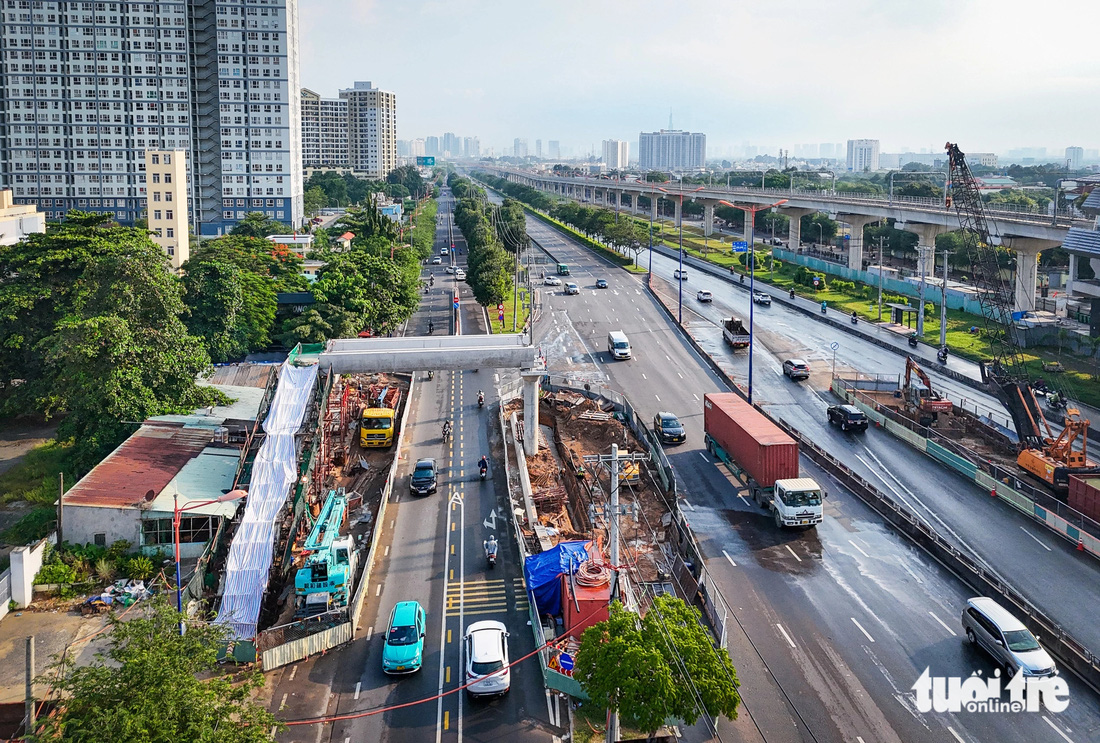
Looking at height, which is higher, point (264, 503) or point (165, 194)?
point (165, 194)

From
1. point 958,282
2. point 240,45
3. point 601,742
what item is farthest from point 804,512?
point 240,45

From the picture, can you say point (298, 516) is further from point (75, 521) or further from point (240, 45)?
point (240, 45)

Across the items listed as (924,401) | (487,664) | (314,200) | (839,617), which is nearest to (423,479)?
(487,664)

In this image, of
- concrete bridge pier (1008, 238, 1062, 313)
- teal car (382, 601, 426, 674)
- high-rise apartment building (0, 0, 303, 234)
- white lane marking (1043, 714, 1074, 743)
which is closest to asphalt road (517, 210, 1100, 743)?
white lane marking (1043, 714, 1074, 743)

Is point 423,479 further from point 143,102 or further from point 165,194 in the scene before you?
point 143,102

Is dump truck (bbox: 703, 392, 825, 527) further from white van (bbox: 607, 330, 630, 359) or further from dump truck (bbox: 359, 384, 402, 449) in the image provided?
white van (bbox: 607, 330, 630, 359)
